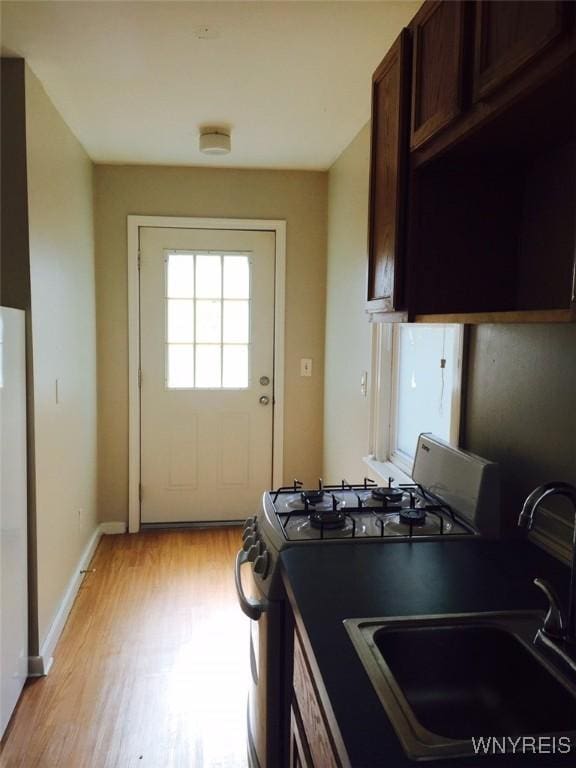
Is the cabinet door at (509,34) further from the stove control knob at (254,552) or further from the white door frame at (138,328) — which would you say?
the white door frame at (138,328)

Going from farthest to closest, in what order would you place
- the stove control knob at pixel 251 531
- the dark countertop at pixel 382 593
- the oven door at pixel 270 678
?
the stove control knob at pixel 251 531 < the oven door at pixel 270 678 < the dark countertop at pixel 382 593

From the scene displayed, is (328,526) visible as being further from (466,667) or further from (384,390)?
(384,390)

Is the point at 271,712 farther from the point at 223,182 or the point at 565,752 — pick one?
the point at 223,182

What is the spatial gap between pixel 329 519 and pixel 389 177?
1.00 meters

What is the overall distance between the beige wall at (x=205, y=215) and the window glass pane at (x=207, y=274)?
11.5 inches

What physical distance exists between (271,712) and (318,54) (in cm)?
216

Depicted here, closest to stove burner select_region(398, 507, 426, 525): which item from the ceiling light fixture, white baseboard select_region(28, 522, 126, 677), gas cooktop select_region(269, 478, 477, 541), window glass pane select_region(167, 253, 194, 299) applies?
gas cooktop select_region(269, 478, 477, 541)

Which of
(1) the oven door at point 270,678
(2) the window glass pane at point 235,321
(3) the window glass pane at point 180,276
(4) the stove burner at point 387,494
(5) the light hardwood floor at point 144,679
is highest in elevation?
(3) the window glass pane at point 180,276

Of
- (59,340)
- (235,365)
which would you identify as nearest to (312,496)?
(59,340)

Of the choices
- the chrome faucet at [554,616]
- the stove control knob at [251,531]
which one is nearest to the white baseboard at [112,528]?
the stove control knob at [251,531]

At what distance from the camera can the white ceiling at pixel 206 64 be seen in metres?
1.95

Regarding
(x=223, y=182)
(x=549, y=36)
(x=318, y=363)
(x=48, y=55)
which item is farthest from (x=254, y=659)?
(x=223, y=182)

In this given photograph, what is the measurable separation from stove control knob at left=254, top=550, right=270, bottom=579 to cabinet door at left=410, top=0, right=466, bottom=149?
1.15 meters

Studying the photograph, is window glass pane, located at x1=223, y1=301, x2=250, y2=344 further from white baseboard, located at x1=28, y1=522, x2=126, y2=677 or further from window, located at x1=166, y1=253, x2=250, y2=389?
white baseboard, located at x1=28, y1=522, x2=126, y2=677
